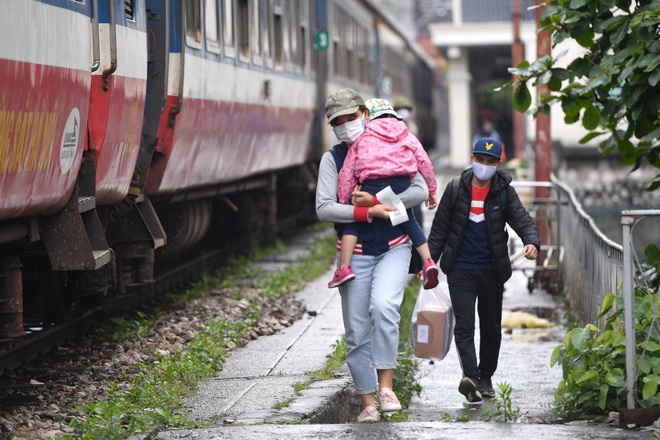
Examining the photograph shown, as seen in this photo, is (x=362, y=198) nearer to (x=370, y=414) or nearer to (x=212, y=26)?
(x=370, y=414)

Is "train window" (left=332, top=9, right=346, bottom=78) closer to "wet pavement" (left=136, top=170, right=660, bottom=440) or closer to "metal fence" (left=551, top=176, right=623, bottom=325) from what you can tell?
"metal fence" (left=551, top=176, right=623, bottom=325)

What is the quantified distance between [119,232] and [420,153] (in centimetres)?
336

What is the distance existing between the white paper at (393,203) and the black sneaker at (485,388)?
1.72 meters

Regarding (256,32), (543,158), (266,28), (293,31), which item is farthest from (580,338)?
(293,31)

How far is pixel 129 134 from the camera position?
28.3 feet

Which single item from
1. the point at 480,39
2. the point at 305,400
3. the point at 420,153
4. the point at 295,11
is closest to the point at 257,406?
the point at 305,400

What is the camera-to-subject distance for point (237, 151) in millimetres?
→ 12789

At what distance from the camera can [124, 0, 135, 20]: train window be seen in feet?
27.4

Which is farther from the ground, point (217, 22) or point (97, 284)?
point (217, 22)

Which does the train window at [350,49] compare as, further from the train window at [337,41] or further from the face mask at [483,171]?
the face mask at [483,171]

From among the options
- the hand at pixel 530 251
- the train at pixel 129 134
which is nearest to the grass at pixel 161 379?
the train at pixel 129 134

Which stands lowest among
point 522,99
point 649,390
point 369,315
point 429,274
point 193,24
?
point 649,390

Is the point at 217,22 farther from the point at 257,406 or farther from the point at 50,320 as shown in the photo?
the point at 257,406

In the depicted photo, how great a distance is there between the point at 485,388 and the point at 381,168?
6.42ft
